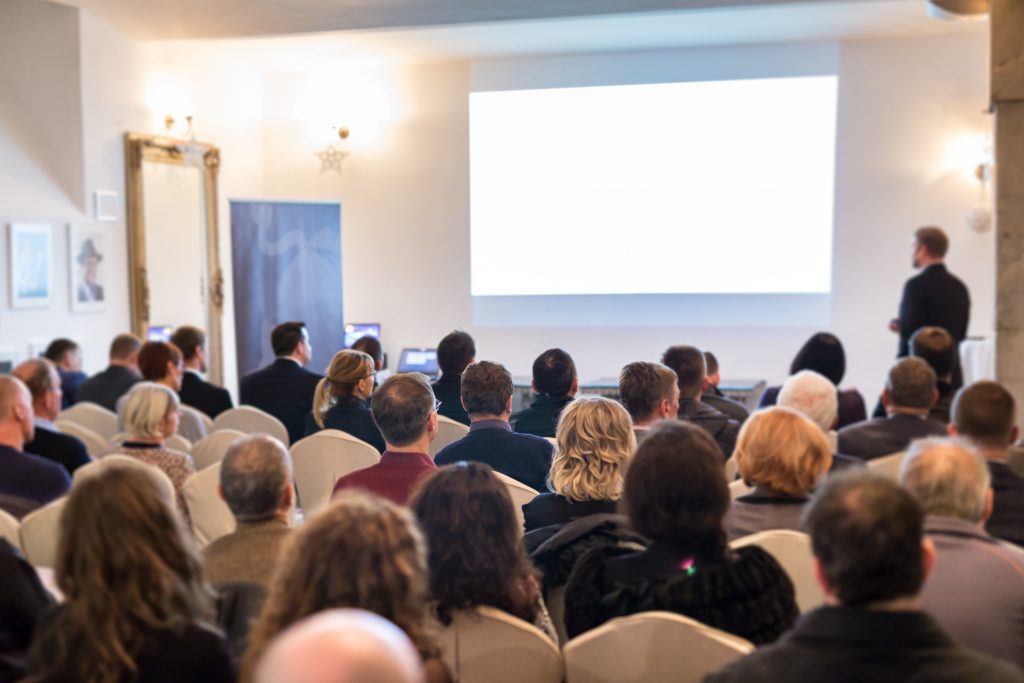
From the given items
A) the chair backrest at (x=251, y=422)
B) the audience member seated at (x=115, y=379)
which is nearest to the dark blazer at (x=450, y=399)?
the chair backrest at (x=251, y=422)

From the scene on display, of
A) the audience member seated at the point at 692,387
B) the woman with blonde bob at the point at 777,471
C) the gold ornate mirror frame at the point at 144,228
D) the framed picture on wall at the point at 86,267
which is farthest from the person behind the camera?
the gold ornate mirror frame at the point at 144,228

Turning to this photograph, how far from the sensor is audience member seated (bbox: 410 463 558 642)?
2242 mm

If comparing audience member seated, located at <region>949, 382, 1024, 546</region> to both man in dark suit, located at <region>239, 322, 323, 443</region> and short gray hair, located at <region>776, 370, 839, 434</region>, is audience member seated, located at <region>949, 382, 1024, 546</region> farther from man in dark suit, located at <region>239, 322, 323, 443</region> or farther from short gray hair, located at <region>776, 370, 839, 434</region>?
man in dark suit, located at <region>239, 322, 323, 443</region>

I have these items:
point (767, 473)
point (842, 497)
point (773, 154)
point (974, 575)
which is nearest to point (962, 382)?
point (773, 154)

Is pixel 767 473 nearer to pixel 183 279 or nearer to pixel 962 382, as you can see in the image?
pixel 962 382

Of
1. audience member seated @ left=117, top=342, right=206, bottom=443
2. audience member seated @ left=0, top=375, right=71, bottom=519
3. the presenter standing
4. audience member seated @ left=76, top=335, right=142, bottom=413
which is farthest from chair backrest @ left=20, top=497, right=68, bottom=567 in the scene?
the presenter standing

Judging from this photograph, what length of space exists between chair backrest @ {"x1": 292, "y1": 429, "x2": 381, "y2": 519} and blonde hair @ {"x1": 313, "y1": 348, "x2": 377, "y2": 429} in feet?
1.30

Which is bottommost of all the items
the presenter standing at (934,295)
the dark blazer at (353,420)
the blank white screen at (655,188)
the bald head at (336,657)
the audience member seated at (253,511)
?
the dark blazer at (353,420)

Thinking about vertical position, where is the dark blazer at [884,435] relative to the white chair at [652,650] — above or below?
above

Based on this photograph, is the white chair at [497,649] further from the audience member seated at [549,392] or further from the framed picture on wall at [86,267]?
the framed picture on wall at [86,267]

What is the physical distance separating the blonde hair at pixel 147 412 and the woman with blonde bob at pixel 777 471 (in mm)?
2169

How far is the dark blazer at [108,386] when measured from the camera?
6.13 metres

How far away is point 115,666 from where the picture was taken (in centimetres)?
168

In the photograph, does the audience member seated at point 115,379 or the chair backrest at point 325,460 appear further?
the audience member seated at point 115,379
